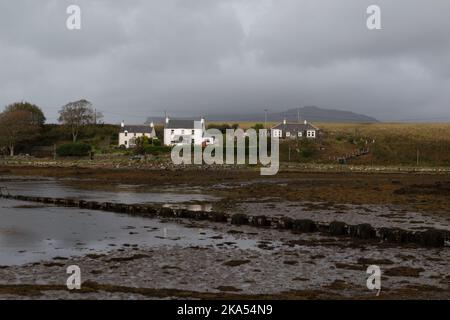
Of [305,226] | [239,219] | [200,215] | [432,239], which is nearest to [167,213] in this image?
[200,215]

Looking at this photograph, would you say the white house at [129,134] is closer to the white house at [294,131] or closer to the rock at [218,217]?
the white house at [294,131]

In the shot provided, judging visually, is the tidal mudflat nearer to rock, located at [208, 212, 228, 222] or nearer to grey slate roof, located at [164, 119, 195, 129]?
rock, located at [208, 212, 228, 222]

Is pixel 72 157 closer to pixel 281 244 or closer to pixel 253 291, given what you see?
pixel 281 244

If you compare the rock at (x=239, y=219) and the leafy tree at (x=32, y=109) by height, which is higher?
the leafy tree at (x=32, y=109)

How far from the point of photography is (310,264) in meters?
17.5

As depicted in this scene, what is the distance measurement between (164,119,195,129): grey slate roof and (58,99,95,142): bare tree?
2068cm

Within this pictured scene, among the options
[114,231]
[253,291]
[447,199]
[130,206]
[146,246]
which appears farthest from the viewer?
[447,199]

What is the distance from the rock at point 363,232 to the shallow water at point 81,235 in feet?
15.7

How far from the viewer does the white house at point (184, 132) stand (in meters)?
121

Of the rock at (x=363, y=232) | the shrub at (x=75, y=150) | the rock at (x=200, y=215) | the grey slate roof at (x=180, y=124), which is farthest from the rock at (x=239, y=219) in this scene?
the grey slate roof at (x=180, y=124)

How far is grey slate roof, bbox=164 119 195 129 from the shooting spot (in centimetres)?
12412

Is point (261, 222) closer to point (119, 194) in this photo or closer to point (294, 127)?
point (119, 194)
